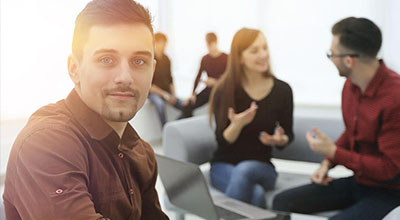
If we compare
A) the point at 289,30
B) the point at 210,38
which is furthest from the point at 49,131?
the point at 289,30

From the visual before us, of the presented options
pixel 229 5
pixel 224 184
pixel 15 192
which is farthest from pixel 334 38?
pixel 229 5

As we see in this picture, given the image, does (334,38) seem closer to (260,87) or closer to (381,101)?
(381,101)

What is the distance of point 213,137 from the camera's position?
6.18 ft

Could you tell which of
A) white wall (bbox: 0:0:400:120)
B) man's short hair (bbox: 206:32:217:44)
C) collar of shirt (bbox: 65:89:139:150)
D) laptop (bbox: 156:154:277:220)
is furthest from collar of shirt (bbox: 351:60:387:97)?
man's short hair (bbox: 206:32:217:44)

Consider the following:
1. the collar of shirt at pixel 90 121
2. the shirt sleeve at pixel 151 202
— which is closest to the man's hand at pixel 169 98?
the shirt sleeve at pixel 151 202

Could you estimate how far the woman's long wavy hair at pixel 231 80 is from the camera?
176 centimetres

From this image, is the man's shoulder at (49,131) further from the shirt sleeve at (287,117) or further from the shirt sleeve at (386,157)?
the shirt sleeve at (287,117)

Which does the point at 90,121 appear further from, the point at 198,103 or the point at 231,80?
the point at 198,103

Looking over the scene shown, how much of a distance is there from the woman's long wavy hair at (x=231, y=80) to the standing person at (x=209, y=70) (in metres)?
0.93

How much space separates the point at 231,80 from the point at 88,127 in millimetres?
1245

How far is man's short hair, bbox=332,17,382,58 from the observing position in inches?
52.4

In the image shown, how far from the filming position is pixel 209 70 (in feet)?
10.5

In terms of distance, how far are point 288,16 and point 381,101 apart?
2988 millimetres

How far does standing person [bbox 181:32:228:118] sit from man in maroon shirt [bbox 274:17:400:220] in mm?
1369
